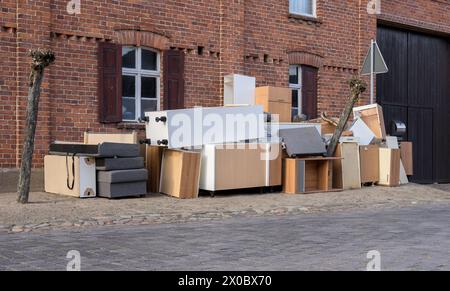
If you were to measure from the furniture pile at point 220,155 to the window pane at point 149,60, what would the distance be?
189cm

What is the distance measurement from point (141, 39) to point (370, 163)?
6367 millimetres

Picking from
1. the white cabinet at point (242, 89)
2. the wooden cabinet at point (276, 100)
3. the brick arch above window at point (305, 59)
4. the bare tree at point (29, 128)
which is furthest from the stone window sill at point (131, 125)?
the brick arch above window at point (305, 59)

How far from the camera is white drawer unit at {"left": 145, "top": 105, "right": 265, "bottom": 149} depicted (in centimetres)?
1166

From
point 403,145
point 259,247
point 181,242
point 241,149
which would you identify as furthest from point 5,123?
point 403,145

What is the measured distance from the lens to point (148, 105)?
14.1m

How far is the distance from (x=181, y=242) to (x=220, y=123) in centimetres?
508

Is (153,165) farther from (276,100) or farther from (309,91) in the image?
(309,91)

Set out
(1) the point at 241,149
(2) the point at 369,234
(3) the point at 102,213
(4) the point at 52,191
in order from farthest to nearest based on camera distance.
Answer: (1) the point at 241,149 < (4) the point at 52,191 < (3) the point at 102,213 < (2) the point at 369,234

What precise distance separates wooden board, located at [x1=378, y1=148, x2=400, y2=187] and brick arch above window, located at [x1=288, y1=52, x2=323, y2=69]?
141 inches

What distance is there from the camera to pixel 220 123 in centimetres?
1219

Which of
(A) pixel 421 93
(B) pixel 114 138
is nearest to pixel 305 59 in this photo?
(A) pixel 421 93

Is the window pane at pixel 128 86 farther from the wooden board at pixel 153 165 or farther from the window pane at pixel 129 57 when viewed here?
the wooden board at pixel 153 165

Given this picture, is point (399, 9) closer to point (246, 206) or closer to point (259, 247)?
point (246, 206)

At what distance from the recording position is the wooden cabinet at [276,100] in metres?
14.3
